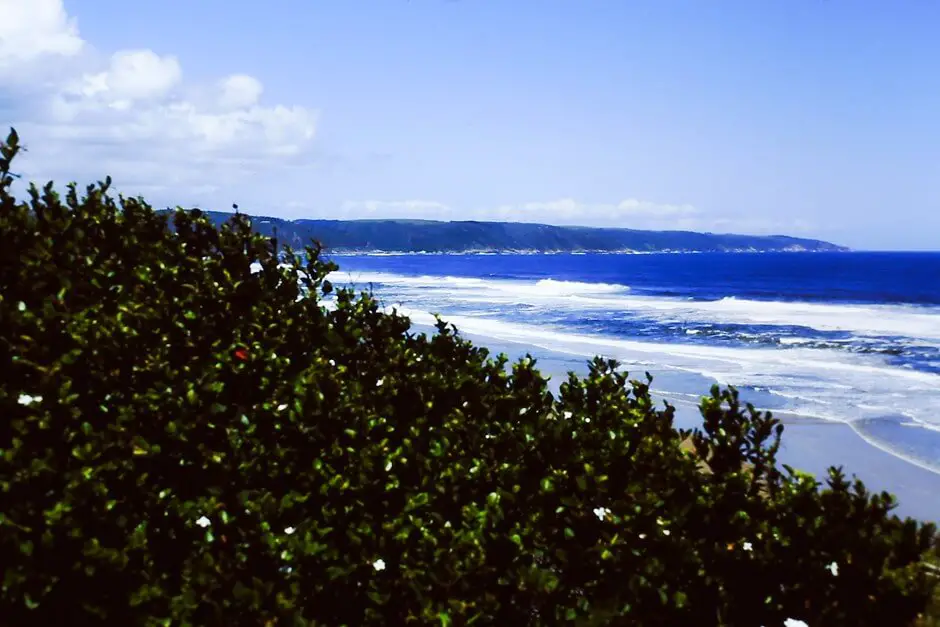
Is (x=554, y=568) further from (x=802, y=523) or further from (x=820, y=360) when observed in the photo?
(x=820, y=360)

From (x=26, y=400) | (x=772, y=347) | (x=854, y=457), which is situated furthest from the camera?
(x=772, y=347)

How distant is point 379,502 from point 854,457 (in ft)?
35.6

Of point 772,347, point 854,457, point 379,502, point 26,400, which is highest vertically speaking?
point 26,400

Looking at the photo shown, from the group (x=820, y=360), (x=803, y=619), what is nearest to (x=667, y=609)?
(x=803, y=619)

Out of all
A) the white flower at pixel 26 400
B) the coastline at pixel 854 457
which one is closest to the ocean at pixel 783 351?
the coastline at pixel 854 457

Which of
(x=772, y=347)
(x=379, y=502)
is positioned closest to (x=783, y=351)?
(x=772, y=347)

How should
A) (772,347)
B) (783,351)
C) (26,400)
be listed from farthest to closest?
(772,347) < (783,351) < (26,400)

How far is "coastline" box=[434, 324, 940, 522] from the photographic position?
10117 mm

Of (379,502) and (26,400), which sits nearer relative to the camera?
(379,502)

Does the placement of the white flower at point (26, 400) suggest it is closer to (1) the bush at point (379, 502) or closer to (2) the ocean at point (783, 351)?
(1) the bush at point (379, 502)

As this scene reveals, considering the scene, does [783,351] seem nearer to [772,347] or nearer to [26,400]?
[772,347]

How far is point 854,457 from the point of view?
39.0 feet

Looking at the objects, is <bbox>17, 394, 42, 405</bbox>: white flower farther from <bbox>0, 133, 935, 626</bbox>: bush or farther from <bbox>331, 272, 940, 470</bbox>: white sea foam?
<bbox>331, 272, 940, 470</bbox>: white sea foam

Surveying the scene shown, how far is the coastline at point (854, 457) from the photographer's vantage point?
398 inches
